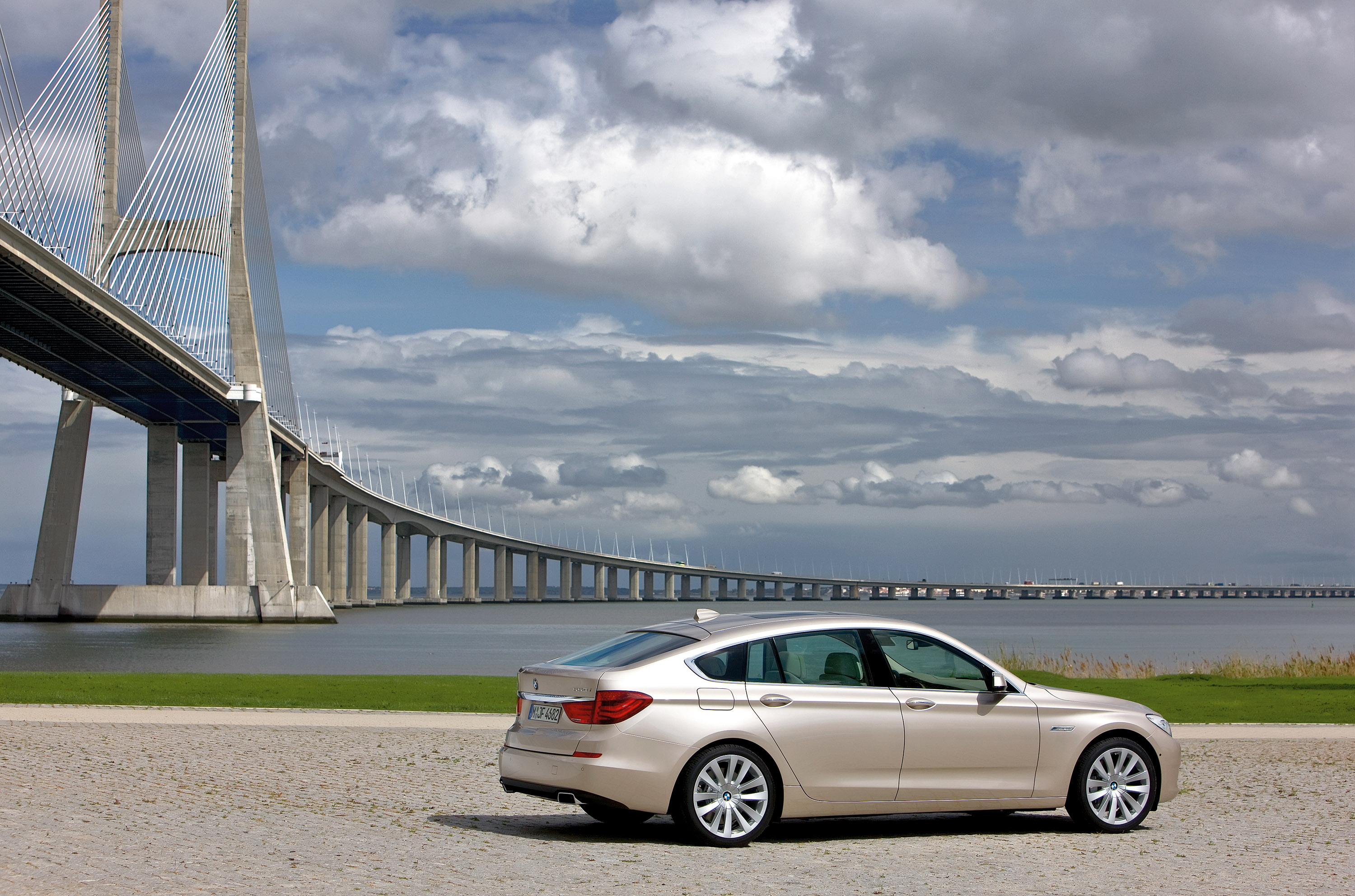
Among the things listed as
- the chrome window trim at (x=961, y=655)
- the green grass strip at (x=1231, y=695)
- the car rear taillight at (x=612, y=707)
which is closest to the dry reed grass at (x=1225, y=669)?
the green grass strip at (x=1231, y=695)

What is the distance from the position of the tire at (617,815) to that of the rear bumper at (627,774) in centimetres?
8

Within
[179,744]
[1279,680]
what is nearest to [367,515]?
[1279,680]

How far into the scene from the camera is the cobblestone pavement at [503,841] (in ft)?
23.9

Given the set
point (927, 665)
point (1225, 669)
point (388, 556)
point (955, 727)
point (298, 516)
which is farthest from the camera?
point (388, 556)

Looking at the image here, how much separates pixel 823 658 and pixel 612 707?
4.90ft

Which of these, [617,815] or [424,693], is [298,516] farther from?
[617,815]

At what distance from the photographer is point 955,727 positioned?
8961 mm

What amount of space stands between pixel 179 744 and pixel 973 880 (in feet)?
29.4

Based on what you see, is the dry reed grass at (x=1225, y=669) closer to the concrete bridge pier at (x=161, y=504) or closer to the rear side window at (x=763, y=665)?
the rear side window at (x=763, y=665)

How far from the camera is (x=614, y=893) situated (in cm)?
694

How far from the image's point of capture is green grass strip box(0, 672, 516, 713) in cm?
1920

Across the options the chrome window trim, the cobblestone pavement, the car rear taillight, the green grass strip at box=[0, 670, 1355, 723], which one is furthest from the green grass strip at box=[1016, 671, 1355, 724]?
the car rear taillight

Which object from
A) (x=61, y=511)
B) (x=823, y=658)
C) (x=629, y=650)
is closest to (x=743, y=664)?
(x=823, y=658)

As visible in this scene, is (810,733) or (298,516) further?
A: (298,516)
